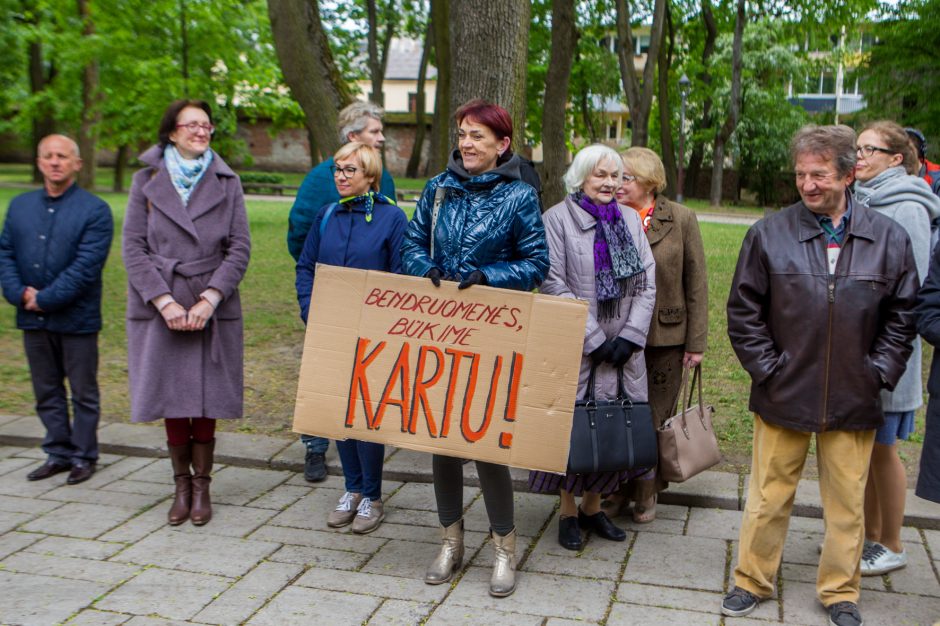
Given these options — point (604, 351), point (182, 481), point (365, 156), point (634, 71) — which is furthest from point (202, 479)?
point (634, 71)

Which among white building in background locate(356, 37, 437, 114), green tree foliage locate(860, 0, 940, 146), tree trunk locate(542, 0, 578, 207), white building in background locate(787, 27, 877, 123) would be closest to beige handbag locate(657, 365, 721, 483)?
tree trunk locate(542, 0, 578, 207)

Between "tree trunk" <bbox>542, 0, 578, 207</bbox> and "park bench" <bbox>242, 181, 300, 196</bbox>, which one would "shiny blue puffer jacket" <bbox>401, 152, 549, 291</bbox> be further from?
"park bench" <bbox>242, 181, 300, 196</bbox>

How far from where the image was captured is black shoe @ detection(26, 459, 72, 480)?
5.73 metres

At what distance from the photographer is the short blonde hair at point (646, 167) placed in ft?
16.0

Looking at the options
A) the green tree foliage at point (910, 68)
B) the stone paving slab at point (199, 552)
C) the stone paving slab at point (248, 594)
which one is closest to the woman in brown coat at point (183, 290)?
the stone paving slab at point (199, 552)

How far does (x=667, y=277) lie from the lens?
4.89m

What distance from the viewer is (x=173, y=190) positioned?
199 inches

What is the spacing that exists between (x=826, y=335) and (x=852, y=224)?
1.48ft

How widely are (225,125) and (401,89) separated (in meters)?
47.2

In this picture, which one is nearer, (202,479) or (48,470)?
(202,479)

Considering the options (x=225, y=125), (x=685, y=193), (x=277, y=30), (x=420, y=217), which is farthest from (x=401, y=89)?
(x=420, y=217)

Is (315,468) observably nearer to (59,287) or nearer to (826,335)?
(59,287)

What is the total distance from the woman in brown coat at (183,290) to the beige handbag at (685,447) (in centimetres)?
227

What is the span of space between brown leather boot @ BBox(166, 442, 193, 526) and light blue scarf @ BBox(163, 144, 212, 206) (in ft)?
4.35
